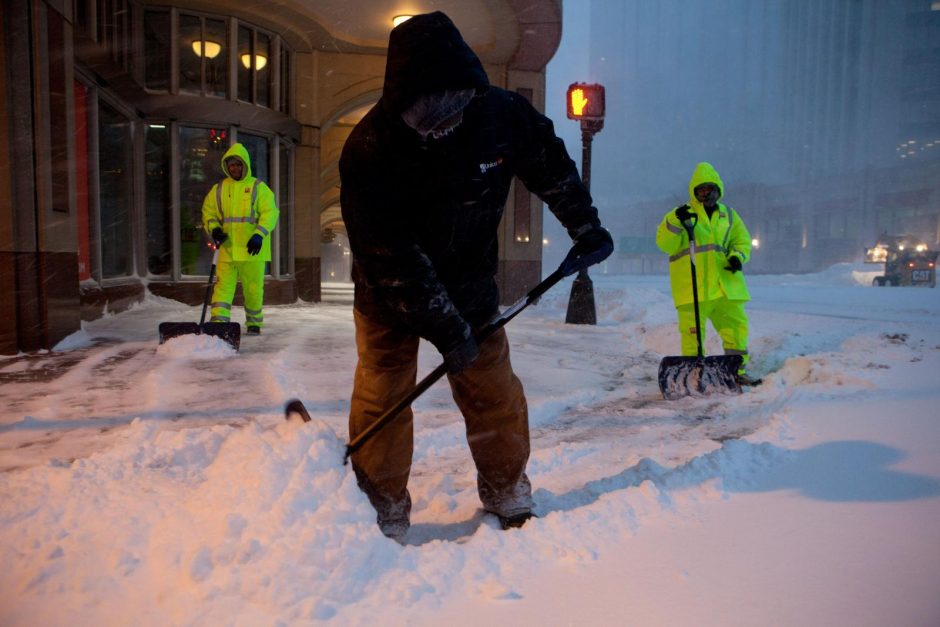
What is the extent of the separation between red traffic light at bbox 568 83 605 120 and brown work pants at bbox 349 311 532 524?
311 inches

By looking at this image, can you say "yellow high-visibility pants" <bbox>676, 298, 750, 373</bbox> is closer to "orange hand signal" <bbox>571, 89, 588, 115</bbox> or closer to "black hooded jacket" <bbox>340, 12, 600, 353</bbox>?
"black hooded jacket" <bbox>340, 12, 600, 353</bbox>

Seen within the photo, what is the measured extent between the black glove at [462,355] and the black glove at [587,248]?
1.90ft

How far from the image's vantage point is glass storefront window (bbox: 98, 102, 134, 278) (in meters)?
8.53

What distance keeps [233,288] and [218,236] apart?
60cm

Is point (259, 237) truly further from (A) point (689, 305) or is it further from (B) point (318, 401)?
(A) point (689, 305)

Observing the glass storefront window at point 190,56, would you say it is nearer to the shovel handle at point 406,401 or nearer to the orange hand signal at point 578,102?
the orange hand signal at point 578,102

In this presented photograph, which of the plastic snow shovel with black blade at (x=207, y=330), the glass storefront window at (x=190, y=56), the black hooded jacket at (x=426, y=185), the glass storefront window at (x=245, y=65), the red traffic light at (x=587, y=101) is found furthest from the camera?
the glass storefront window at (x=245, y=65)

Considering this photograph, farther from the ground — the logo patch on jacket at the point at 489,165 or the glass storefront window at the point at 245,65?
the glass storefront window at the point at 245,65

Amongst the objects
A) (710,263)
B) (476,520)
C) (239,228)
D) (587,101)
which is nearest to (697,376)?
(710,263)

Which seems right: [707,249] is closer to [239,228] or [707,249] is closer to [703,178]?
[703,178]

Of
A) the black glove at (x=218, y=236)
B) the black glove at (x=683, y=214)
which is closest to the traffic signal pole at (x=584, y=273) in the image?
the black glove at (x=683, y=214)

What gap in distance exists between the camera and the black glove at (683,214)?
4.82 meters

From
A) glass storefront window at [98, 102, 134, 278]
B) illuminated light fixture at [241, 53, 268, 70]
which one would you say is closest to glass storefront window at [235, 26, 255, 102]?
illuminated light fixture at [241, 53, 268, 70]

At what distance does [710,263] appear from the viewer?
492 cm
